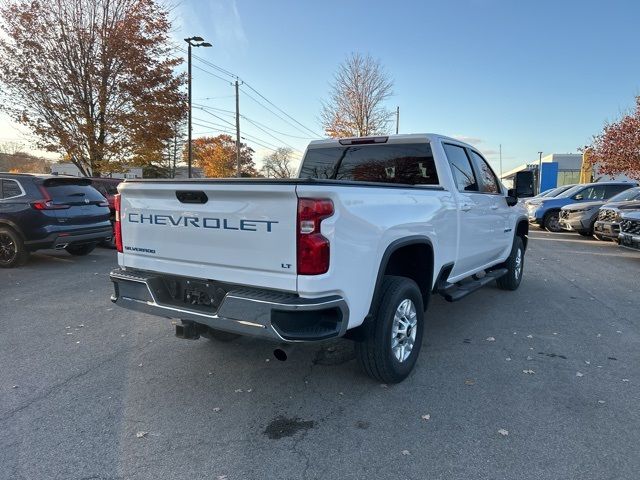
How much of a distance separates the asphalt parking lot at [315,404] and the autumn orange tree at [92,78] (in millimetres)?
14175

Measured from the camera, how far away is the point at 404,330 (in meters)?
3.72

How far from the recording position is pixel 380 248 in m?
3.24

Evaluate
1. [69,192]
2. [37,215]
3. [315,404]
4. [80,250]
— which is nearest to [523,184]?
[315,404]

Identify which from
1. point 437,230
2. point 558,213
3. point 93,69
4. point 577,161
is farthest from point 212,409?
point 577,161

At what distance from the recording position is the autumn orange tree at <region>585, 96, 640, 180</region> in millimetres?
21531

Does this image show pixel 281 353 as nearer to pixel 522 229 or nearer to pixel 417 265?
pixel 417 265

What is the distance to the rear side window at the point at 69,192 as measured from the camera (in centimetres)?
836

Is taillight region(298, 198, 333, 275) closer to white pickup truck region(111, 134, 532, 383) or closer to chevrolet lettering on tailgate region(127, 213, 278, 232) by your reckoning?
white pickup truck region(111, 134, 532, 383)

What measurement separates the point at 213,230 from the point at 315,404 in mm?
1489

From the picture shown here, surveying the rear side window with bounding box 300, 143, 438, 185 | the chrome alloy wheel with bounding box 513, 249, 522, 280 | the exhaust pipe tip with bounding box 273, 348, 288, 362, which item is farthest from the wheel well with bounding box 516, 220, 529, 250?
the exhaust pipe tip with bounding box 273, 348, 288, 362

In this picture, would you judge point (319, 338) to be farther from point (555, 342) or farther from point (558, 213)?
point (558, 213)

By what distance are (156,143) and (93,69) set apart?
345cm

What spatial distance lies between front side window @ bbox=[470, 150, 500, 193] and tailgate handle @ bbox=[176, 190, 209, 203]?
3.56 metres

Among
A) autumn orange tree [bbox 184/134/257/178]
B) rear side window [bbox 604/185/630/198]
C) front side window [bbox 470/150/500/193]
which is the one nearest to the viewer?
front side window [bbox 470/150/500/193]
